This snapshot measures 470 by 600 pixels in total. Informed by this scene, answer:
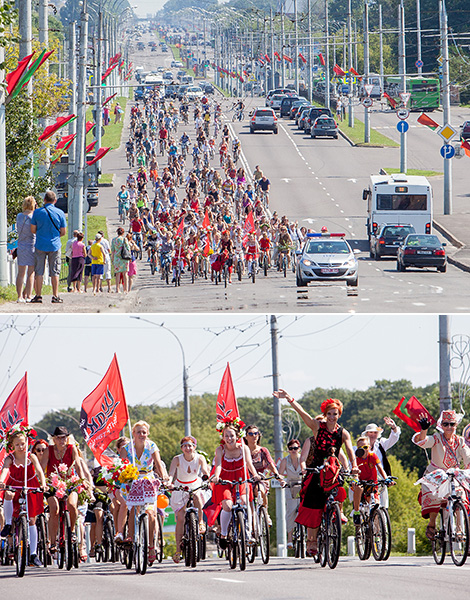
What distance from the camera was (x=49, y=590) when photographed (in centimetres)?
1053

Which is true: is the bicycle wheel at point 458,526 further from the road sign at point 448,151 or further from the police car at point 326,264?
the road sign at point 448,151

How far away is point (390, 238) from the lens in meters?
43.0

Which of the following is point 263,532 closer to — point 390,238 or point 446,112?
point 390,238

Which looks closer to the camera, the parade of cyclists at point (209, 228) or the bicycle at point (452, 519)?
the bicycle at point (452, 519)

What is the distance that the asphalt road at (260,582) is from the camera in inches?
384

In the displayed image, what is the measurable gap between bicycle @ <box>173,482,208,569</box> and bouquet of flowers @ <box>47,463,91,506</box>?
3.53 ft

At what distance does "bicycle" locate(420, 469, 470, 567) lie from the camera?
11094 millimetres

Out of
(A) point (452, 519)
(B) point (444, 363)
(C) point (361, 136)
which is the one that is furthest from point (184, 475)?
(C) point (361, 136)

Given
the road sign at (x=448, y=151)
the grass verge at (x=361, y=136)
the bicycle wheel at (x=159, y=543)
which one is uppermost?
the grass verge at (x=361, y=136)

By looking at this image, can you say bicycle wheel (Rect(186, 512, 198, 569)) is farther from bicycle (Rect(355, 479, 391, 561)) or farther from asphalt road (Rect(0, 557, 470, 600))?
bicycle (Rect(355, 479, 391, 561))

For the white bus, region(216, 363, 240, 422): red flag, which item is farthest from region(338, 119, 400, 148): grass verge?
region(216, 363, 240, 422): red flag

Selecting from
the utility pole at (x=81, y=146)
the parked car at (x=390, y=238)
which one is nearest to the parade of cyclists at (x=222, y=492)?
the utility pole at (x=81, y=146)

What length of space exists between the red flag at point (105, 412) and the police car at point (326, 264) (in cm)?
1598

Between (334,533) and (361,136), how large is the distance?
2881 inches
